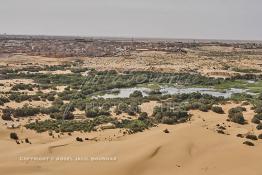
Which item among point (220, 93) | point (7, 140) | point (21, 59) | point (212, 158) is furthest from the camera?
point (21, 59)

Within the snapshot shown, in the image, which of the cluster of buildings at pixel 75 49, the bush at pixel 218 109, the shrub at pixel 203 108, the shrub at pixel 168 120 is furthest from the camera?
the cluster of buildings at pixel 75 49

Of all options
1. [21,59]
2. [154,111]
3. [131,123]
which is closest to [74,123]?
[131,123]

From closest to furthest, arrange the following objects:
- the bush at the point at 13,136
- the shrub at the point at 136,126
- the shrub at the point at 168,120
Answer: the bush at the point at 13,136 → the shrub at the point at 136,126 → the shrub at the point at 168,120

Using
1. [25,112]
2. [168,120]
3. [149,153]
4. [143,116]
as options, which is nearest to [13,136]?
[25,112]

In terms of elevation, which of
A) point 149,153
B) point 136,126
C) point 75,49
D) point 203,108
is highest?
point 149,153

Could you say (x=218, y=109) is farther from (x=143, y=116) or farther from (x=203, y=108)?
(x=143, y=116)

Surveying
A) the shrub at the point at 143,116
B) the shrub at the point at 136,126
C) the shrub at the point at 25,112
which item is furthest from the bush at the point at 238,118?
the shrub at the point at 25,112

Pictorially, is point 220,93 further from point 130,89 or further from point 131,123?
point 131,123

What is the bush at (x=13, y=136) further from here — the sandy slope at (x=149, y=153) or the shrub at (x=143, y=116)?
the shrub at (x=143, y=116)

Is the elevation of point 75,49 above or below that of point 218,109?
below
